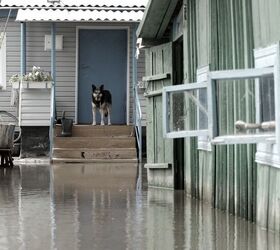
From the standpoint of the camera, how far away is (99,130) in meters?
17.1

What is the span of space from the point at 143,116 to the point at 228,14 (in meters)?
9.18

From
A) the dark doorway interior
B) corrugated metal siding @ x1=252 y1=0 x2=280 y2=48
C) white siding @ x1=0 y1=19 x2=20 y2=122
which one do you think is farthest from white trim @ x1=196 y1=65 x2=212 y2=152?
white siding @ x1=0 y1=19 x2=20 y2=122

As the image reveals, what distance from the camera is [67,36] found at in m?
18.3

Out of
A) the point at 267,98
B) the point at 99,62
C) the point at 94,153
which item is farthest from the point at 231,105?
the point at 99,62

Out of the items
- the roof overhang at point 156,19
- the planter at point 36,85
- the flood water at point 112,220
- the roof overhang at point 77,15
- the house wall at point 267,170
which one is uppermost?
the roof overhang at point 77,15

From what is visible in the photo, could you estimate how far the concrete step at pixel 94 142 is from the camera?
1656cm

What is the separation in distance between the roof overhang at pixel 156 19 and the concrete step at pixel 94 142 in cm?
568

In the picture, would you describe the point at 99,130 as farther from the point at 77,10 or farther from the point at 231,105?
the point at 231,105

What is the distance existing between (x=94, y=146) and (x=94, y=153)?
0.93 ft

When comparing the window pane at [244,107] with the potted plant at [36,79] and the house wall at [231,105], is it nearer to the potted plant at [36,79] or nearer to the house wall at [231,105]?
the house wall at [231,105]

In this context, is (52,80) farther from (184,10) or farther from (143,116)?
(184,10)

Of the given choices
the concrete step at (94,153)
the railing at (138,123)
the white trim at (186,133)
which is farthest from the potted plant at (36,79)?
the white trim at (186,133)

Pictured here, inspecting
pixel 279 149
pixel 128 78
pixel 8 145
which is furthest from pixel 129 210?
pixel 128 78

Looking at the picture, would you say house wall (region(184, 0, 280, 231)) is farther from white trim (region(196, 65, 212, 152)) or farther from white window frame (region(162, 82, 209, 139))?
white window frame (region(162, 82, 209, 139))
